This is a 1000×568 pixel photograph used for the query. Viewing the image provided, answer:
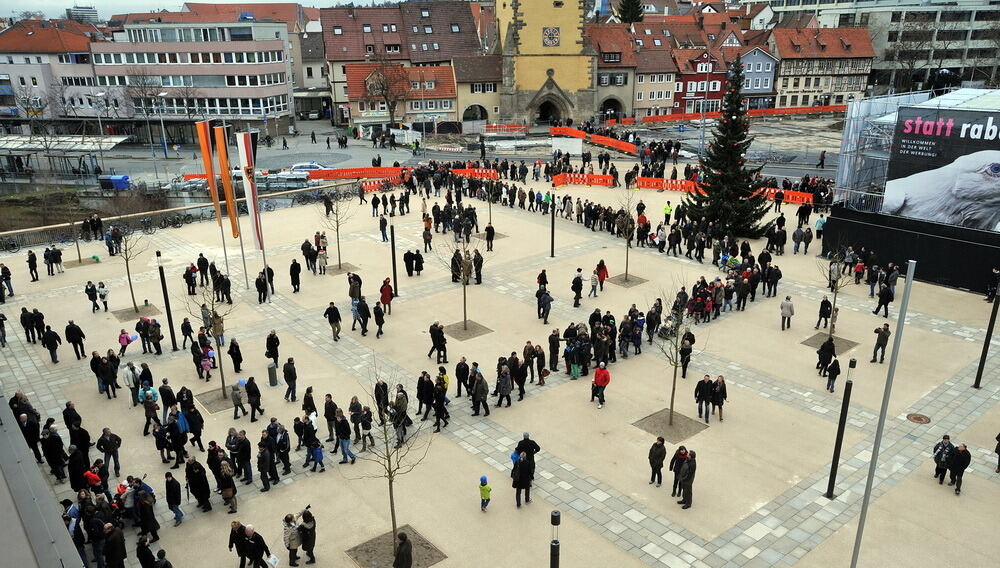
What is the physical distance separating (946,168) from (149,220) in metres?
34.0

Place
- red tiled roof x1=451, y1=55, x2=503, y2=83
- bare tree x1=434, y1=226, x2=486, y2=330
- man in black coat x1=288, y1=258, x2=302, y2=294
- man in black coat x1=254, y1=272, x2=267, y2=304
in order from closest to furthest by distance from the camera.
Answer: man in black coat x1=254, y1=272, x2=267, y2=304
man in black coat x1=288, y1=258, x2=302, y2=294
bare tree x1=434, y1=226, x2=486, y2=330
red tiled roof x1=451, y1=55, x2=503, y2=83

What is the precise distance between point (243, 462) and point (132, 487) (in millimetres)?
2150

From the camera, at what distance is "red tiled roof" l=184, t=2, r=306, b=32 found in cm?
9775

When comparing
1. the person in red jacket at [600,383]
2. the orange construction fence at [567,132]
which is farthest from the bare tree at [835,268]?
the orange construction fence at [567,132]

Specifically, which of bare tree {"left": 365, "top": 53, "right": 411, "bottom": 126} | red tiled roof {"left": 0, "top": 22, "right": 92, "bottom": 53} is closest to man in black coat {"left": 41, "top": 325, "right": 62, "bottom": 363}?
bare tree {"left": 365, "top": 53, "right": 411, "bottom": 126}

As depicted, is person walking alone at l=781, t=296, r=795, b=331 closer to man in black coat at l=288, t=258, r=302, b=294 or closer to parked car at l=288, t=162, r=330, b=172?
man in black coat at l=288, t=258, r=302, b=294

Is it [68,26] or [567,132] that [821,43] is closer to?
[567,132]

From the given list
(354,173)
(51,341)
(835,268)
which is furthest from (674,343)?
(354,173)

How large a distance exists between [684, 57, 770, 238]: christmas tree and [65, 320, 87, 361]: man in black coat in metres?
24.5

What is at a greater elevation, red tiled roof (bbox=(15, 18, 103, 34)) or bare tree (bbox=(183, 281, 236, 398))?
red tiled roof (bbox=(15, 18, 103, 34))

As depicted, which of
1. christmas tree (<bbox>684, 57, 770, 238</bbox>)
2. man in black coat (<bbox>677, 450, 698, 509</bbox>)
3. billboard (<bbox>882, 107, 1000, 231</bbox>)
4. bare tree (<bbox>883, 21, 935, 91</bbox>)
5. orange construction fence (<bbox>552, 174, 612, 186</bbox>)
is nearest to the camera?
man in black coat (<bbox>677, 450, 698, 509</bbox>)

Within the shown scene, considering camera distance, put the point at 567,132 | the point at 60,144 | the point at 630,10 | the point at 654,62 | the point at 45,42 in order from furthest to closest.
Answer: the point at 630,10 → the point at 45,42 → the point at 654,62 → the point at 567,132 → the point at 60,144

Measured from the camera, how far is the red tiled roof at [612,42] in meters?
71.8

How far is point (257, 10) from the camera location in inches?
4048
